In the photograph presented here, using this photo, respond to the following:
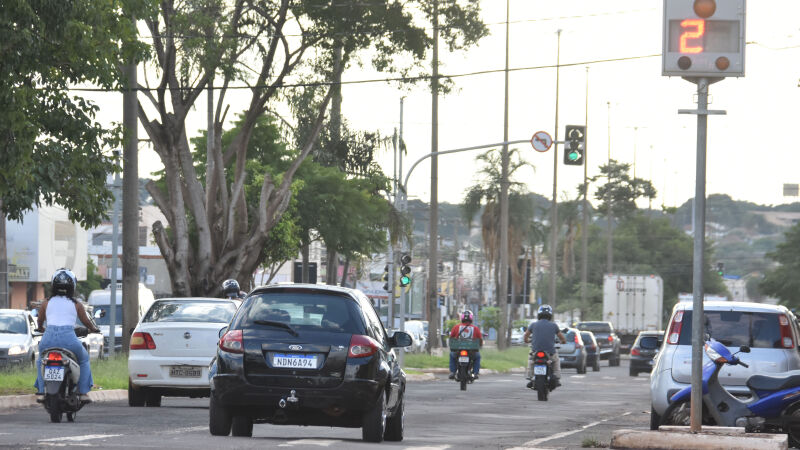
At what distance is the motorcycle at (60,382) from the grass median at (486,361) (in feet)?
89.0

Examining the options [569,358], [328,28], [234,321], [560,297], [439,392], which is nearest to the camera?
[234,321]

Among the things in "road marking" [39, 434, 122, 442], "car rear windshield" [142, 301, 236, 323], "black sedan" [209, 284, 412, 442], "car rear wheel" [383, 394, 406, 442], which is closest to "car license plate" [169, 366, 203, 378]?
"car rear windshield" [142, 301, 236, 323]

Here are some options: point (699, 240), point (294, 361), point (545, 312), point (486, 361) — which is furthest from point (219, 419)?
point (486, 361)

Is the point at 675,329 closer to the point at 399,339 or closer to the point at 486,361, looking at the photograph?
the point at 399,339

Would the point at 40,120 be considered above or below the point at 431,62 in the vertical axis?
below

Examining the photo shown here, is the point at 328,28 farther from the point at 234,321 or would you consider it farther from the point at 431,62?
the point at 234,321

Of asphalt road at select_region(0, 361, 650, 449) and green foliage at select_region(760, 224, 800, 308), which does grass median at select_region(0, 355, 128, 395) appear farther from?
green foliage at select_region(760, 224, 800, 308)

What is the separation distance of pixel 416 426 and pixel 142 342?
4.64 metres

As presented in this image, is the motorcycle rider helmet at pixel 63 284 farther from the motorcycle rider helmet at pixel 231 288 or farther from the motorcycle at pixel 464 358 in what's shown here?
the motorcycle at pixel 464 358

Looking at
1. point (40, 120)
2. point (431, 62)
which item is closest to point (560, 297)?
point (431, 62)

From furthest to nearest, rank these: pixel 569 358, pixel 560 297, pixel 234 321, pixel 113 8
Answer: pixel 560 297, pixel 569 358, pixel 113 8, pixel 234 321

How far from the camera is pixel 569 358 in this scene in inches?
1921

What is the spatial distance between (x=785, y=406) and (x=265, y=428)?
548cm

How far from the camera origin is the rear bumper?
20.4 m
